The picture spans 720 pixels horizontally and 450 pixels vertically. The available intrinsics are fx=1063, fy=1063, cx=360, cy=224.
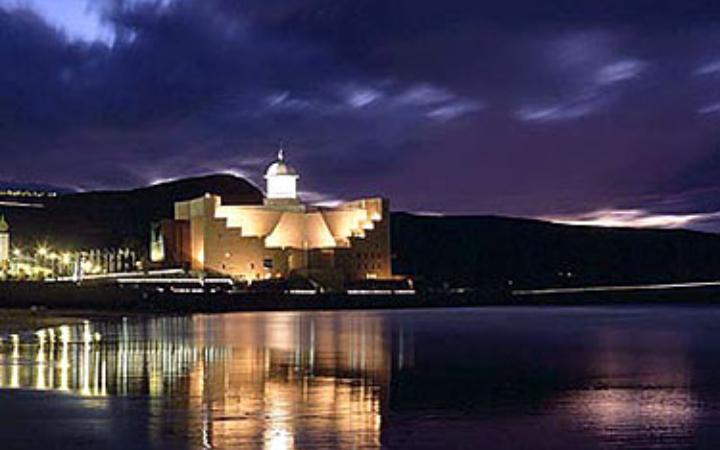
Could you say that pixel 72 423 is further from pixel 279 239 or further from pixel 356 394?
pixel 279 239

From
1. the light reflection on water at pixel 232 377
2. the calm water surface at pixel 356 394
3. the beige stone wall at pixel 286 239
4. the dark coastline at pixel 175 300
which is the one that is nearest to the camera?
the calm water surface at pixel 356 394

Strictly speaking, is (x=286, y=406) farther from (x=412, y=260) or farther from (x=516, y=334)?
(x=412, y=260)

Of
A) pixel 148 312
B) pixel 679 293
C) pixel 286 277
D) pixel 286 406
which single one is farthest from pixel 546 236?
pixel 286 406

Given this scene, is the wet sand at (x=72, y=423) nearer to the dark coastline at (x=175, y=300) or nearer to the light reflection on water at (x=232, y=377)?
the light reflection on water at (x=232, y=377)

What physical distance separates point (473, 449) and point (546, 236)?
184 meters

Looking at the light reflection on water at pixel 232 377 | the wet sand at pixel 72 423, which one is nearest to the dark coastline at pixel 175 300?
the light reflection on water at pixel 232 377

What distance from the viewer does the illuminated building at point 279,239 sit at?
9144 cm

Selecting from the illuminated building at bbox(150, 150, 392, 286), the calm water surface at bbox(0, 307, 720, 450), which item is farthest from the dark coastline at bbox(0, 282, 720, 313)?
the calm water surface at bbox(0, 307, 720, 450)

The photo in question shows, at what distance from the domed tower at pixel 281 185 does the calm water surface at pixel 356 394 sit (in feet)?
213

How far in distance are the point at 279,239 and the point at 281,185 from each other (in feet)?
29.0

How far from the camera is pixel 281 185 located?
102625mm

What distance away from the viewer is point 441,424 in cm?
1541

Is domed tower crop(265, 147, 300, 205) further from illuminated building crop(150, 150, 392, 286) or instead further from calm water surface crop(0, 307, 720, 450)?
calm water surface crop(0, 307, 720, 450)

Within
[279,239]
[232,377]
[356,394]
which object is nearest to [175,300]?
[279,239]
